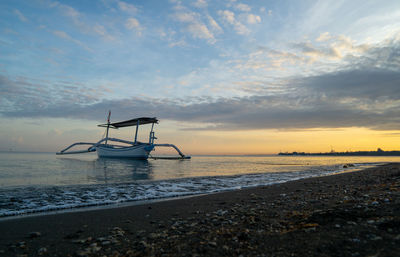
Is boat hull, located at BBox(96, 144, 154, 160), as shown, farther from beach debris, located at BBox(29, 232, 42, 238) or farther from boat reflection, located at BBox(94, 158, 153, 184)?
beach debris, located at BBox(29, 232, 42, 238)

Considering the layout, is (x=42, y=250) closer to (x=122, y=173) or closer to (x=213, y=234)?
(x=213, y=234)

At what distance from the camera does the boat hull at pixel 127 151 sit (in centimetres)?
6775

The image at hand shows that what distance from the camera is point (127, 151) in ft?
235

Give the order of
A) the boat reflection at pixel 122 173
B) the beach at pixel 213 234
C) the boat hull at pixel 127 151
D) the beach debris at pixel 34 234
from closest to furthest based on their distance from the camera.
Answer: the beach at pixel 213 234, the beach debris at pixel 34 234, the boat reflection at pixel 122 173, the boat hull at pixel 127 151

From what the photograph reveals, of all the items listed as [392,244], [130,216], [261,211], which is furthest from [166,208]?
[392,244]

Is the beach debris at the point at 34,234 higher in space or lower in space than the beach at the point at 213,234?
lower

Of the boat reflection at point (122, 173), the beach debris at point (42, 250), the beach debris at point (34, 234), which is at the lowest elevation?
the boat reflection at point (122, 173)

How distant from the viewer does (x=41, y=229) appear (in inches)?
207

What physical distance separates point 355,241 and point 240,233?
1853mm

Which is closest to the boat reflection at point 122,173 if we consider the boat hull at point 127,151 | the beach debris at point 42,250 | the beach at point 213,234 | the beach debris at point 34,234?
the beach at point 213,234

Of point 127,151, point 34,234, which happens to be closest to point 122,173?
point 34,234

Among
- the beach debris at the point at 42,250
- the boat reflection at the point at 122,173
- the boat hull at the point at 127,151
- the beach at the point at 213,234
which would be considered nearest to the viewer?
the beach at the point at 213,234

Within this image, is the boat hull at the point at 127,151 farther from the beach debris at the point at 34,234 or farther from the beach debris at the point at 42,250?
the beach debris at the point at 42,250

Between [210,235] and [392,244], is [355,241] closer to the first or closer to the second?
[392,244]
